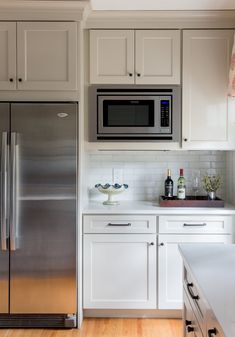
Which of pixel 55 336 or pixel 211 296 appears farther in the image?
pixel 55 336

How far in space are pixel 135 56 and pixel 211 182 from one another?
4.26 ft

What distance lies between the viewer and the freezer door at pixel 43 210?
277 cm

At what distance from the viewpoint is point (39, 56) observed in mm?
2826

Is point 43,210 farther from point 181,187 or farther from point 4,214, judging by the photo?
point 181,187

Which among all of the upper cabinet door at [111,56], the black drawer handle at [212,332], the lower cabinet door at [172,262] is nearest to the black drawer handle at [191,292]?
the black drawer handle at [212,332]

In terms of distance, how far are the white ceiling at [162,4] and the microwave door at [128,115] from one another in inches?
27.1

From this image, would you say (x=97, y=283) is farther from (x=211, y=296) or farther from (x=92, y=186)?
(x=211, y=296)

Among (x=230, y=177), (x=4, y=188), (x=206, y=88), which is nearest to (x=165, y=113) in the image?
(x=206, y=88)

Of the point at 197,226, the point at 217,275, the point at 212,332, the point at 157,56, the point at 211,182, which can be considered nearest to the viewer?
the point at 212,332

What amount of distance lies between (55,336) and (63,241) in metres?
0.69

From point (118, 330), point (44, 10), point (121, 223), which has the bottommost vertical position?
point (118, 330)

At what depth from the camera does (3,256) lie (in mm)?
2793

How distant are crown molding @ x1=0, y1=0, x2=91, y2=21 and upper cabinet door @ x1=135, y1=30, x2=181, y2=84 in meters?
0.52

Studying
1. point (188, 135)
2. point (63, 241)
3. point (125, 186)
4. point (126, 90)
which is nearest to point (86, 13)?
point (126, 90)
